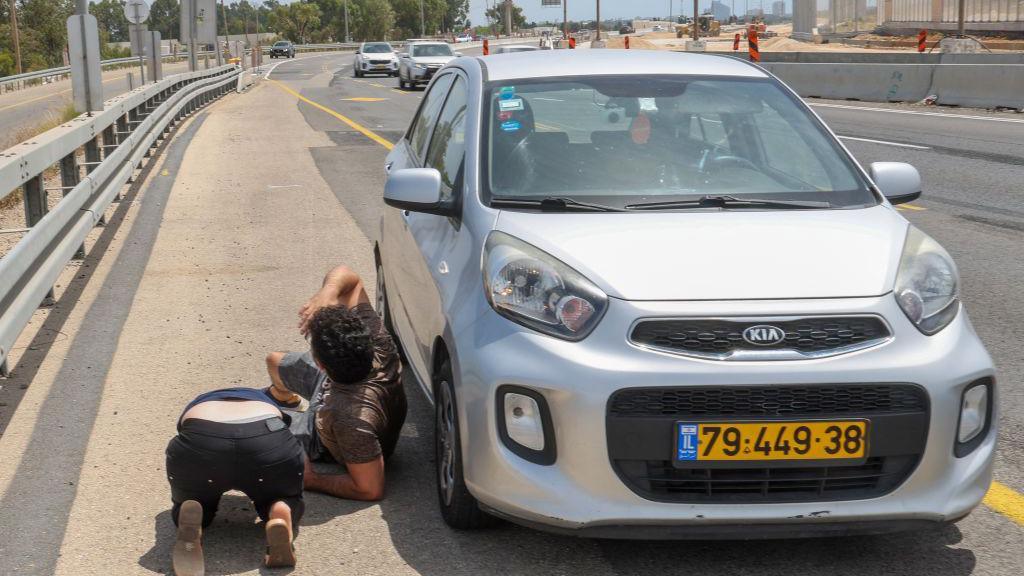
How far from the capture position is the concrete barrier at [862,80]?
23812mm

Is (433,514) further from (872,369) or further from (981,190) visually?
(981,190)

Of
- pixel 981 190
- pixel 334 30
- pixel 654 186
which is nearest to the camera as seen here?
pixel 654 186

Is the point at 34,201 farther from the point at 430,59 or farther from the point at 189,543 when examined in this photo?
the point at 430,59

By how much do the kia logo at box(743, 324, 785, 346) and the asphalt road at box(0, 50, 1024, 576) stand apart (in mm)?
725

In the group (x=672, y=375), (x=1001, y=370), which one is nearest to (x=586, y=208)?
(x=672, y=375)

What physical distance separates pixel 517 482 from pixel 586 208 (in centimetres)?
111

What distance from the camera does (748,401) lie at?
341 cm

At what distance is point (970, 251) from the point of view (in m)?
9.04

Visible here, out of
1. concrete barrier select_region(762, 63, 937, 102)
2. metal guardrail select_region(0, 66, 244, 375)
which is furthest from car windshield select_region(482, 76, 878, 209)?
concrete barrier select_region(762, 63, 937, 102)

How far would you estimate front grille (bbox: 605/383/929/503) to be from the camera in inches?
134

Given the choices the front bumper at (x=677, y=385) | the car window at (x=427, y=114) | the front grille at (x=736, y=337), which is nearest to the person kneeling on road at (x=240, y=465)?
the front bumper at (x=677, y=385)

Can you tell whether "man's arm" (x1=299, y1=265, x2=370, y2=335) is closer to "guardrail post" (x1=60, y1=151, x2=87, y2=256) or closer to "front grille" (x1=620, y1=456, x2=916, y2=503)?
"front grille" (x1=620, y1=456, x2=916, y2=503)

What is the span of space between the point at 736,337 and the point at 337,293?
198cm

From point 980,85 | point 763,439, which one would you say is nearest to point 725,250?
point 763,439
